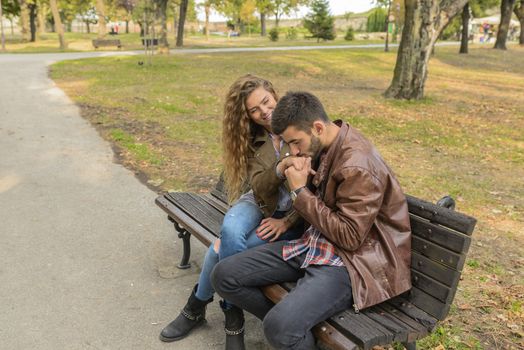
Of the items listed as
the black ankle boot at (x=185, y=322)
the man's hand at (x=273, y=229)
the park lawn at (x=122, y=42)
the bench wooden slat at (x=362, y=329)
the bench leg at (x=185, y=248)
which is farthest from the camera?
the park lawn at (x=122, y=42)

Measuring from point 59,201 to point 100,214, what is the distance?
0.60m

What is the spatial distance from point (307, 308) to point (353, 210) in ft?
1.57

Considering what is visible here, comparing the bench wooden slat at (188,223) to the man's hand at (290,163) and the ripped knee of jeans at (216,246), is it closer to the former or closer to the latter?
the ripped knee of jeans at (216,246)

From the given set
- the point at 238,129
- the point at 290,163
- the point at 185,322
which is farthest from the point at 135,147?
the point at 290,163

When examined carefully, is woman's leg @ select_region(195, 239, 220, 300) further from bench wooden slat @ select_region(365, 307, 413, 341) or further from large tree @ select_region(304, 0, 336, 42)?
large tree @ select_region(304, 0, 336, 42)

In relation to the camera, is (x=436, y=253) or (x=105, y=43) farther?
(x=105, y=43)

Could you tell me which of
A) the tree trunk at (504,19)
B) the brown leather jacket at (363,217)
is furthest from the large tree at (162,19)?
the brown leather jacket at (363,217)

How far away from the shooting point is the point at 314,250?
247 centimetres

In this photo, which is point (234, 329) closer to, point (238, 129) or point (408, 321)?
point (408, 321)

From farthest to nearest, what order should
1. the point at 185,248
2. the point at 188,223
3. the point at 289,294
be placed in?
the point at 185,248
the point at 188,223
the point at 289,294

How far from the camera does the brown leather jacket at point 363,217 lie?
2291mm

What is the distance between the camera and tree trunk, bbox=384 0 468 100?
36.0 ft

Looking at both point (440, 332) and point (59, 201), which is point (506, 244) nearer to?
point (440, 332)

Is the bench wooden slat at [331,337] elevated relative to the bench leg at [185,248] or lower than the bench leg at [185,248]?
elevated
